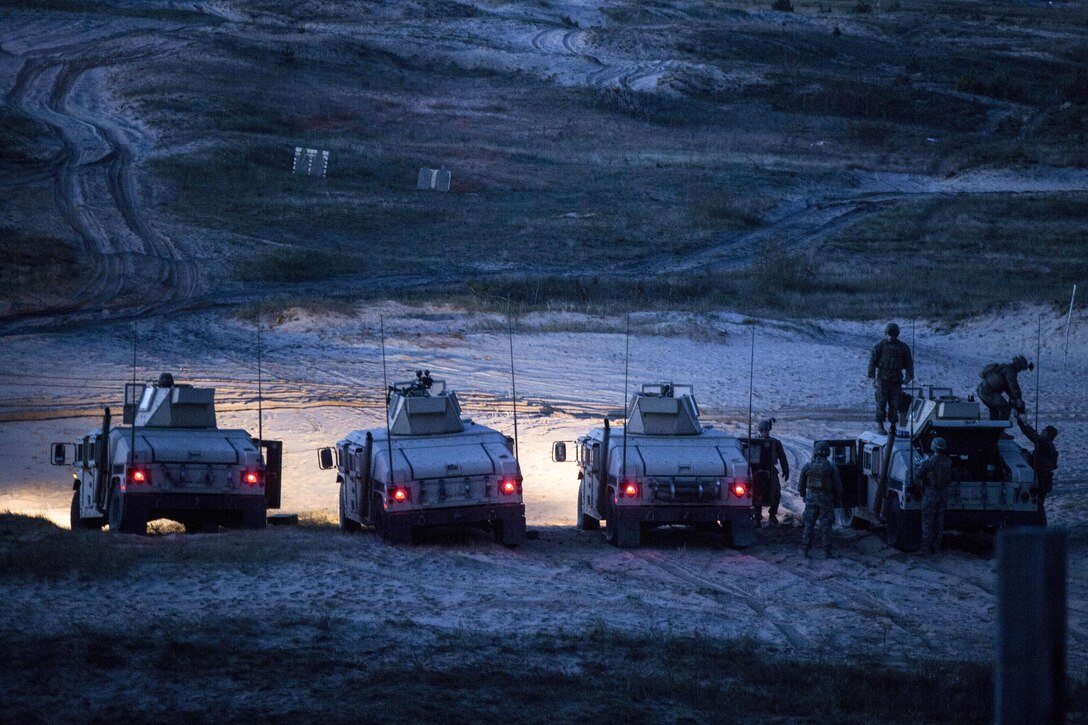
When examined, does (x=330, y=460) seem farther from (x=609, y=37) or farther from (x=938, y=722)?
(x=609, y=37)

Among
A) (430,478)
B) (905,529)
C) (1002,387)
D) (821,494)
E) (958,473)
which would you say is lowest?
(905,529)

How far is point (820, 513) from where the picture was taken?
19.4 meters

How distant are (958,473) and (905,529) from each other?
0.98 meters

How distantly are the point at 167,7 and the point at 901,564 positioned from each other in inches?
3804

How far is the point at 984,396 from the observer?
2112 centimetres

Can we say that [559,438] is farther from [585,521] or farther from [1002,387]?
[1002,387]

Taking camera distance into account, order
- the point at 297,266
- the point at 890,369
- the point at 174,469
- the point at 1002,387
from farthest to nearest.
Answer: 1. the point at 297,266
2. the point at 890,369
3. the point at 1002,387
4. the point at 174,469

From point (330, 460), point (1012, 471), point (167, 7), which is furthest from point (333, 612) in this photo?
point (167, 7)

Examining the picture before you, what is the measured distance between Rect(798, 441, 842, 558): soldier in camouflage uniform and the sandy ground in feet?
1.49

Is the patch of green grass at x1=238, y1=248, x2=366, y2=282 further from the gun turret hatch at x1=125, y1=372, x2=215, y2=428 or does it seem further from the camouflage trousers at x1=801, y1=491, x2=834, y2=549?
the camouflage trousers at x1=801, y1=491, x2=834, y2=549

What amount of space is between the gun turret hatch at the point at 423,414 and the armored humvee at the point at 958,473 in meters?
5.64

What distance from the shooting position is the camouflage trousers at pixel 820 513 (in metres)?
19.3

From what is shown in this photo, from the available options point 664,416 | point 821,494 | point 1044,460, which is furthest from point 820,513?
point 1044,460

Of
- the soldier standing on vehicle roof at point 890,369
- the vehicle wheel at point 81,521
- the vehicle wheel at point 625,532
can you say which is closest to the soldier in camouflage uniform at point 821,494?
the vehicle wheel at point 625,532
